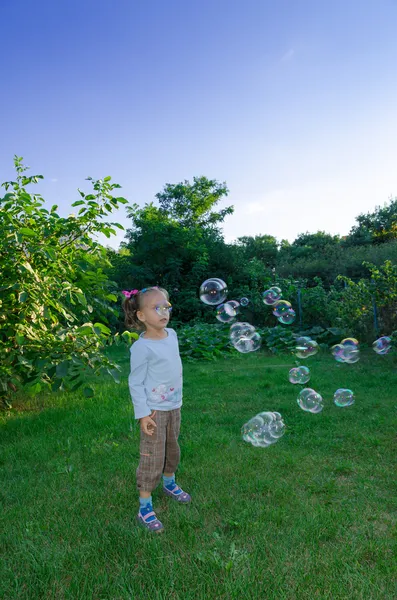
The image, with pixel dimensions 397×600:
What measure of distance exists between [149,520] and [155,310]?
4.34 ft

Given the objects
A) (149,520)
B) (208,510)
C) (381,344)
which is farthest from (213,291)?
(149,520)

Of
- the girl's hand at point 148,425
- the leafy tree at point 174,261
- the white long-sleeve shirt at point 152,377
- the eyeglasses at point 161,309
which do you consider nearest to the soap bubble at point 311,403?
the white long-sleeve shirt at point 152,377

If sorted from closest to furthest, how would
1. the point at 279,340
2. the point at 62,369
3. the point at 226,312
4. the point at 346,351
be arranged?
1. the point at 62,369
2. the point at 346,351
3. the point at 226,312
4. the point at 279,340

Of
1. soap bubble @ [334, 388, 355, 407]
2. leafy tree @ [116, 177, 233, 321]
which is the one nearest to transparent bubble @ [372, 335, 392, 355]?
soap bubble @ [334, 388, 355, 407]

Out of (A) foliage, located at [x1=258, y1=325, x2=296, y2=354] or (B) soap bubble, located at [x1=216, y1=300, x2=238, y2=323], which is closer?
(B) soap bubble, located at [x1=216, y1=300, x2=238, y2=323]

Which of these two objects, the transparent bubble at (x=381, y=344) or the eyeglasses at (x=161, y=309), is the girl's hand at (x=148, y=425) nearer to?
the eyeglasses at (x=161, y=309)

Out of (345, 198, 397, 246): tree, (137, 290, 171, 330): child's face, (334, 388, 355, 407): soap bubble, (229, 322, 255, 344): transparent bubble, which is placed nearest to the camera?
(137, 290, 171, 330): child's face

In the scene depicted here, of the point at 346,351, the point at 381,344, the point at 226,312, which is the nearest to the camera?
the point at 346,351

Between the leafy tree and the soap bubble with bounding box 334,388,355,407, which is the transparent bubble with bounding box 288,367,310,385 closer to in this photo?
the soap bubble with bounding box 334,388,355,407

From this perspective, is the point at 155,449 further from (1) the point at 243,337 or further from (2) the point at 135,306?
(1) the point at 243,337

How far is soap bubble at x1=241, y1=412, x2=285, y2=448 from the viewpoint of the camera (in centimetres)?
406

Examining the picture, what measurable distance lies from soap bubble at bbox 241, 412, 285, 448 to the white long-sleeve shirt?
139 centimetres

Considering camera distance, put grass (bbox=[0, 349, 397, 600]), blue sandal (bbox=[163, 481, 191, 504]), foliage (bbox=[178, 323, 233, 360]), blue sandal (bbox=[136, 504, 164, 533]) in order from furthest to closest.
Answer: foliage (bbox=[178, 323, 233, 360]) < blue sandal (bbox=[163, 481, 191, 504]) < blue sandal (bbox=[136, 504, 164, 533]) < grass (bbox=[0, 349, 397, 600])

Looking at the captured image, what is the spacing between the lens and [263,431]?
13.5 feet
